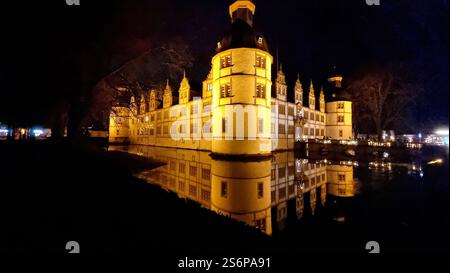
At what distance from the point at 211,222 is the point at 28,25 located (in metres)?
14.0

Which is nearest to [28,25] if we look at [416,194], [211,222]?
[211,222]

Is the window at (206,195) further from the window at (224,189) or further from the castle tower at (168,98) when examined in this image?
the castle tower at (168,98)

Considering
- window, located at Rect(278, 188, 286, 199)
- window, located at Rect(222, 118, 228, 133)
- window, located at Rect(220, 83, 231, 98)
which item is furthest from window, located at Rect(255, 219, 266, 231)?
window, located at Rect(220, 83, 231, 98)

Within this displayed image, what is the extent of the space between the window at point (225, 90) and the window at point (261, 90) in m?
3.24

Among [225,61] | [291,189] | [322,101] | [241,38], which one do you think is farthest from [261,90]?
[322,101]

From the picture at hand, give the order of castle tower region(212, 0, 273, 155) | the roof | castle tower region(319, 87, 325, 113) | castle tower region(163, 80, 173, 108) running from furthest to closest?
castle tower region(319, 87, 325, 113)
castle tower region(163, 80, 173, 108)
the roof
castle tower region(212, 0, 273, 155)

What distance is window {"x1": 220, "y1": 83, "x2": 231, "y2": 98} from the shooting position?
26159 millimetres

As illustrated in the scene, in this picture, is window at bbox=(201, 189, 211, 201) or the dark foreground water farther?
window at bbox=(201, 189, 211, 201)

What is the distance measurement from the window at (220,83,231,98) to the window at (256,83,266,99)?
3242 mm

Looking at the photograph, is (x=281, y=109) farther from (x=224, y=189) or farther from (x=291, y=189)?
(x=224, y=189)

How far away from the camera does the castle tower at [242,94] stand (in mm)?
25078

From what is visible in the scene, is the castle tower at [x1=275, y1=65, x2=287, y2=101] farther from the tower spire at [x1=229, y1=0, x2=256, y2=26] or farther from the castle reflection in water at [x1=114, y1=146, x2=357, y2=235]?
the castle reflection in water at [x1=114, y1=146, x2=357, y2=235]

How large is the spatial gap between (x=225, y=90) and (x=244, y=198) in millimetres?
18588
